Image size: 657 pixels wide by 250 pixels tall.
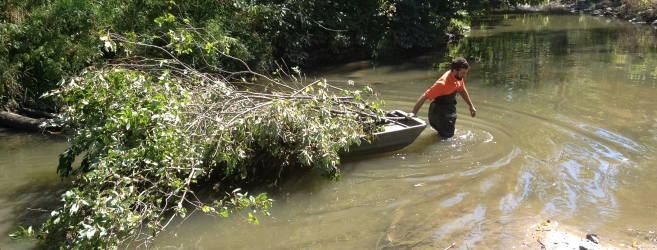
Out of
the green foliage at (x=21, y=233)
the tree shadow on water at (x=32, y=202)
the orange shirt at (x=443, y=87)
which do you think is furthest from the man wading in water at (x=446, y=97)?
the green foliage at (x=21, y=233)

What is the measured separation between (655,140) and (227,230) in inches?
255

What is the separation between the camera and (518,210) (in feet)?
20.4

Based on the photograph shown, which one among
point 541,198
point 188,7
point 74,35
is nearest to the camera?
point 541,198

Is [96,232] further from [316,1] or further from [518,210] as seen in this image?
[316,1]

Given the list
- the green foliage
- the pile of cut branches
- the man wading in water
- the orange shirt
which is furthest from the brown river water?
the green foliage

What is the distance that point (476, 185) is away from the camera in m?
7.02

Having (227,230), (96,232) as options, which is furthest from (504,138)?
(96,232)

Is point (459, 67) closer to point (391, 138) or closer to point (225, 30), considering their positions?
point (391, 138)

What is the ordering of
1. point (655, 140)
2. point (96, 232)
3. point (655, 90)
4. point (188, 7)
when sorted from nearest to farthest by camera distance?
point (96, 232), point (655, 140), point (655, 90), point (188, 7)

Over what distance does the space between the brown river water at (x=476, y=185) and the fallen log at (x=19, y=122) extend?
12.9 inches

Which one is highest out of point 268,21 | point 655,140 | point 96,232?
point 268,21

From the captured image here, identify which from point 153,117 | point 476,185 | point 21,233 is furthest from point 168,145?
point 476,185

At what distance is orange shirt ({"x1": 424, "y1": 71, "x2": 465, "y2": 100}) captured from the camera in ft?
26.9

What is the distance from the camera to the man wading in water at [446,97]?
814 cm
